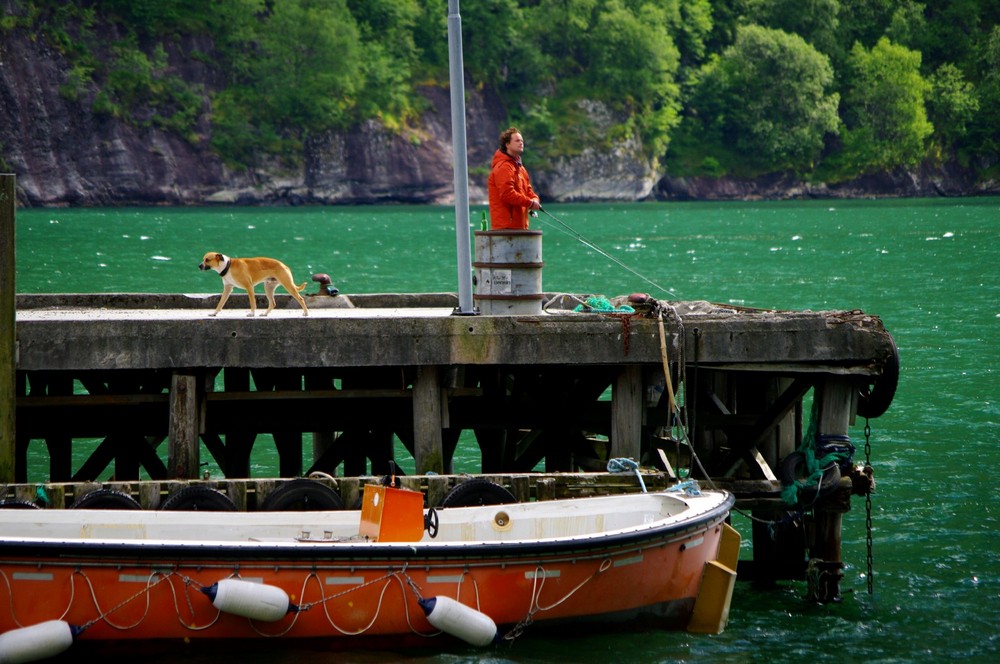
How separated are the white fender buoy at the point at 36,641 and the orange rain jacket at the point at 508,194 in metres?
5.40

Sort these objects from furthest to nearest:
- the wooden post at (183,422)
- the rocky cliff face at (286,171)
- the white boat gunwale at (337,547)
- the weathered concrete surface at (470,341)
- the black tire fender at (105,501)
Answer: the rocky cliff face at (286,171), the wooden post at (183,422), the weathered concrete surface at (470,341), the black tire fender at (105,501), the white boat gunwale at (337,547)

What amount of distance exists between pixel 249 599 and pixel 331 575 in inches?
24.7

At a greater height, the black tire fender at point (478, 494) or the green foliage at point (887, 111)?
the green foliage at point (887, 111)

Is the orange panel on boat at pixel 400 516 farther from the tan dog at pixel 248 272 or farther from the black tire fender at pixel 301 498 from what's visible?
the tan dog at pixel 248 272

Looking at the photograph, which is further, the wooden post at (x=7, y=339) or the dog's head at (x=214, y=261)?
Result: the dog's head at (x=214, y=261)

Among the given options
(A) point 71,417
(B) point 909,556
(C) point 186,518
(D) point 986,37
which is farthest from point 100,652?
(D) point 986,37

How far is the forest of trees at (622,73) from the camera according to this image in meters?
131

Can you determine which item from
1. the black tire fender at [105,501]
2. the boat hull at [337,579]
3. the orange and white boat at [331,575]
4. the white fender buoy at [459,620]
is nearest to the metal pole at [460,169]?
the orange and white boat at [331,575]

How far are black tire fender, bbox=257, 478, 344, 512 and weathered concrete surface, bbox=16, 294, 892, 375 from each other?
1.14 metres

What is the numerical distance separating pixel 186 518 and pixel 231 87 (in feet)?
405

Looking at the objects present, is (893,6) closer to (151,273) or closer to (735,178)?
(735,178)

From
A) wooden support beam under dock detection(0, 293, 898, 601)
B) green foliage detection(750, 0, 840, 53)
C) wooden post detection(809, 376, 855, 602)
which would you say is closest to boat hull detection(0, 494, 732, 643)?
wooden support beam under dock detection(0, 293, 898, 601)

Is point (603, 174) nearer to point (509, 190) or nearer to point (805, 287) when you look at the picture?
point (805, 287)

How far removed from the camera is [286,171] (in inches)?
5128
